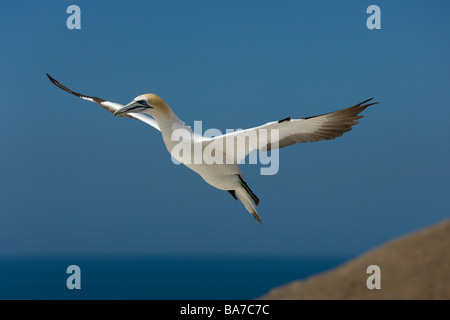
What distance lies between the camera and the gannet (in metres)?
5.04

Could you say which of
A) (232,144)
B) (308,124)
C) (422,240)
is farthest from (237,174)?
(422,240)

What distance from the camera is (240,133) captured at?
4.96 meters

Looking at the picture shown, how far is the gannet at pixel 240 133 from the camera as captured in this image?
5039mm

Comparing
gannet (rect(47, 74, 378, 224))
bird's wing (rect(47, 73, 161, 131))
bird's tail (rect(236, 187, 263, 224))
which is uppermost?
bird's wing (rect(47, 73, 161, 131))

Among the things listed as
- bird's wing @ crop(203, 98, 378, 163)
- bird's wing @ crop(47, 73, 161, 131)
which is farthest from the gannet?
bird's wing @ crop(47, 73, 161, 131)

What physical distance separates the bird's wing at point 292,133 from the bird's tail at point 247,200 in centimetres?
30

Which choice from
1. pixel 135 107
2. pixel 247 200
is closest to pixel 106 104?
pixel 135 107

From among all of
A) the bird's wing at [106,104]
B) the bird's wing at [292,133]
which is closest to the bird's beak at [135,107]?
the bird's wing at [292,133]

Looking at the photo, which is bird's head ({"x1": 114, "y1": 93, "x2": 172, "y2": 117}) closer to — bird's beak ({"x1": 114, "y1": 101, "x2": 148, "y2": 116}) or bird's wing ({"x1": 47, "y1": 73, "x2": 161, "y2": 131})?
bird's beak ({"x1": 114, "y1": 101, "x2": 148, "y2": 116})

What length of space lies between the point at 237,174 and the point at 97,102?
2.72 m

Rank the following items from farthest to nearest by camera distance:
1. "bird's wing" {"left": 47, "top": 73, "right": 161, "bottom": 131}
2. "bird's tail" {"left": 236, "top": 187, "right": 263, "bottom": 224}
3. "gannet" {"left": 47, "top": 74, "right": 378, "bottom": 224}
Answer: "bird's wing" {"left": 47, "top": 73, "right": 161, "bottom": 131}
"bird's tail" {"left": 236, "top": 187, "right": 263, "bottom": 224}
"gannet" {"left": 47, "top": 74, "right": 378, "bottom": 224}

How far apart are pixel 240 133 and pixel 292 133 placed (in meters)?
0.76

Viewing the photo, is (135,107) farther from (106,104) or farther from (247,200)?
(106,104)

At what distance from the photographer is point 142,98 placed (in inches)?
202
